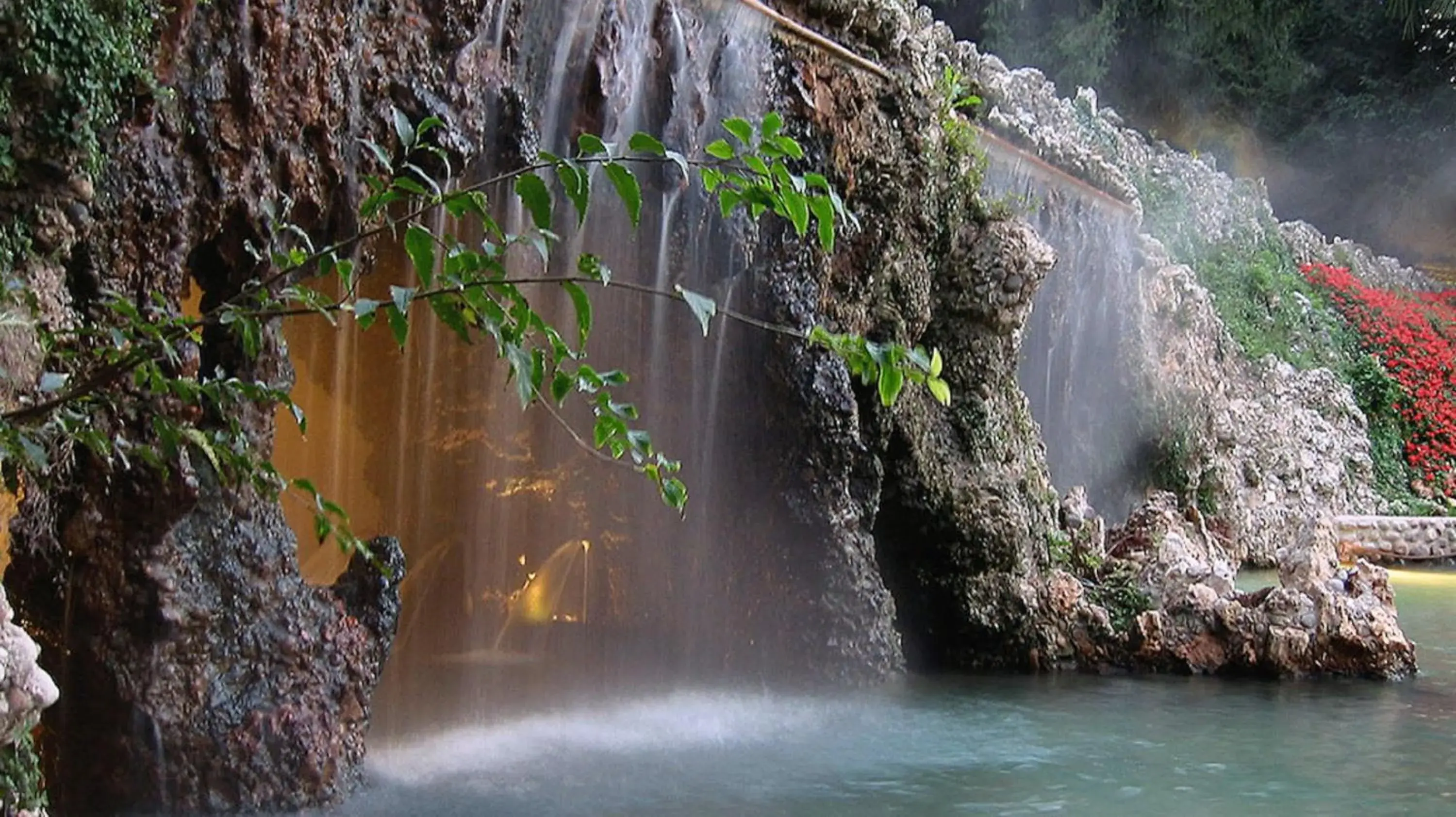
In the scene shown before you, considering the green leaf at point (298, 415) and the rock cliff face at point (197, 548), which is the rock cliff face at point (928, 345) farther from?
the green leaf at point (298, 415)

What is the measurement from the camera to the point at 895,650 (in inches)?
→ 323

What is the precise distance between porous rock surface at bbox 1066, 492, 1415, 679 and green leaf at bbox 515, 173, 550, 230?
287 inches

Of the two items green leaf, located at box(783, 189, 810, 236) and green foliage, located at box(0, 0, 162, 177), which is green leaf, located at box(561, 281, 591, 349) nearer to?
green leaf, located at box(783, 189, 810, 236)

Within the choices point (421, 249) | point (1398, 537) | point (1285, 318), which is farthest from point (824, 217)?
point (1285, 318)

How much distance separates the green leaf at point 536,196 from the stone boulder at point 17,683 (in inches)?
53.7

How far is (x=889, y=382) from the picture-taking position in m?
2.13

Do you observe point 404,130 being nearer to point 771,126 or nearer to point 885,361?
point 771,126

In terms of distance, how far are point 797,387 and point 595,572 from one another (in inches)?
81.8

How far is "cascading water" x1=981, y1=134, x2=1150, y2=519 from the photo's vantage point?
13352 millimetres

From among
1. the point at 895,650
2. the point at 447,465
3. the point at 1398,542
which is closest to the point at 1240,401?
the point at 1398,542

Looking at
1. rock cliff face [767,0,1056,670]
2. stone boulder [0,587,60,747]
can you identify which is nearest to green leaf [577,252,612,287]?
stone boulder [0,587,60,747]

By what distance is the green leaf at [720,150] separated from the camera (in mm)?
2059

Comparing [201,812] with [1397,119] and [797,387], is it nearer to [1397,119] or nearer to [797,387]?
[797,387]

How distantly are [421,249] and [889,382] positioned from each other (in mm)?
732
